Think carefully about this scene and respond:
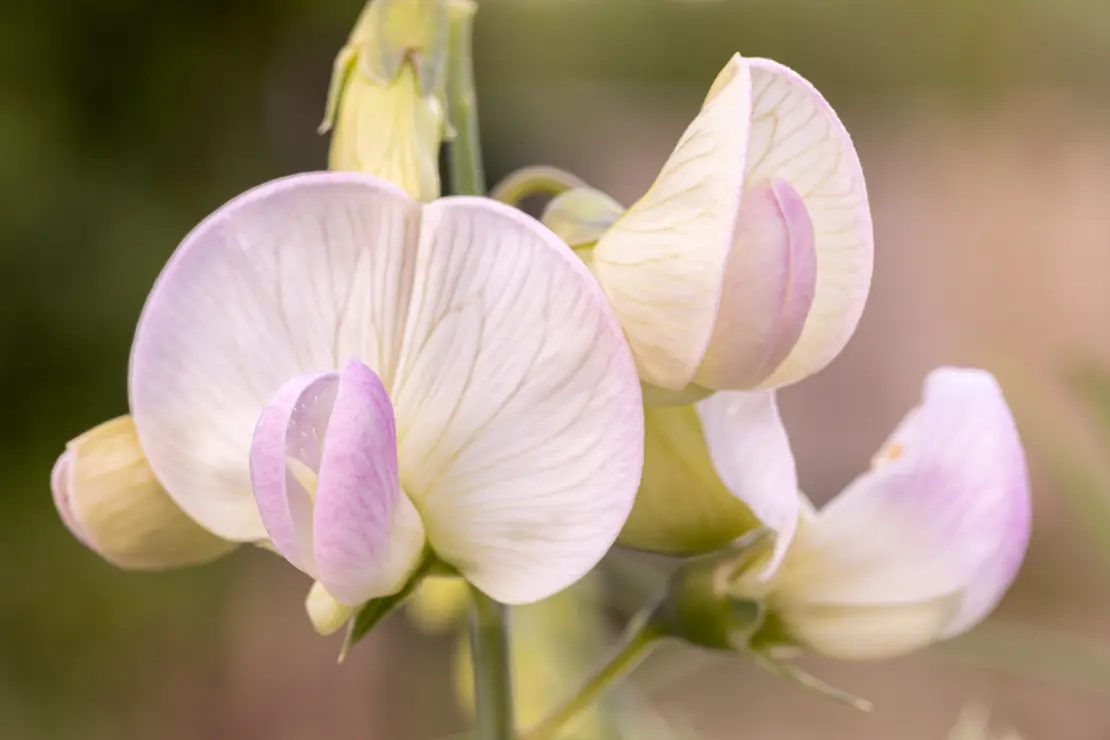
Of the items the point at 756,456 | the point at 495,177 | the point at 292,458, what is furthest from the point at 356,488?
the point at 495,177

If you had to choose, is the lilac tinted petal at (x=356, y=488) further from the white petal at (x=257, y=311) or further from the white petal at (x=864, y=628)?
the white petal at (x=864, y=628)

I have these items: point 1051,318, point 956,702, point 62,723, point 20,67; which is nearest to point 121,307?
point 20,67

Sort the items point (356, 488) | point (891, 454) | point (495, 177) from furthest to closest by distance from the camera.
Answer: point (495, 177), point (891, 454), point (356, 488)

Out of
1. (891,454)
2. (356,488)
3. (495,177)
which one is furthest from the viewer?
(495,177)

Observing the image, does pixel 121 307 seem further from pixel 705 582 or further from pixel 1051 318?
pixel 1051 318

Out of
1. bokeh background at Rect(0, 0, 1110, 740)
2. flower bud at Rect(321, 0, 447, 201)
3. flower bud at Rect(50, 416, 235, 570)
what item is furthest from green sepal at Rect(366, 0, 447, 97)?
bokeh background at Rect(0, 0, 1110, 740)

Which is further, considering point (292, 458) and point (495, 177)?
point (495, 177)

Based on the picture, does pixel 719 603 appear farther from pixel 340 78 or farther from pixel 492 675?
pixel 340 78
